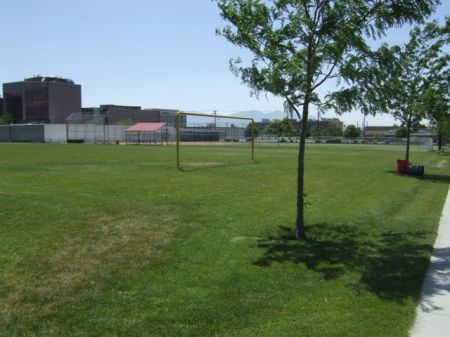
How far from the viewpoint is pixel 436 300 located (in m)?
5.37

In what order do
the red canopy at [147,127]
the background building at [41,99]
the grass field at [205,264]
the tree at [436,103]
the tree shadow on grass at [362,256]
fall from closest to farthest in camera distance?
1. the grass field at [205,264]
2. the tree shadow on grass at [362,256]
3. the tree at [436,103]
4. the red canopy at [147,127]
5. the background building at [41,99]

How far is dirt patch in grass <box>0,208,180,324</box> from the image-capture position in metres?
5.10

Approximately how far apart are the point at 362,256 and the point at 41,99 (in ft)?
530

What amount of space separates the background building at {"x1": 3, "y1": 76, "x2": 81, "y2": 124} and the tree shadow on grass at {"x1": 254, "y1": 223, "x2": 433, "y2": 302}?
155316 millimetres

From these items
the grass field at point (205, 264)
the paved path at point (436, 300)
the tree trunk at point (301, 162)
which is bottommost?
the paved path at point (436, 300)

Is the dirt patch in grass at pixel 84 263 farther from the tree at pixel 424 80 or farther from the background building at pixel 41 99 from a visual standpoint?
the background building at pixel 41 99

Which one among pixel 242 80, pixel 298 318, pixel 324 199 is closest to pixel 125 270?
pixel 298 318

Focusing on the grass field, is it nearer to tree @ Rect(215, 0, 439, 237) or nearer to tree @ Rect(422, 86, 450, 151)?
tree @ Rect(215, 0, 439, 237)

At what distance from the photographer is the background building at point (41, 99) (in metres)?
154

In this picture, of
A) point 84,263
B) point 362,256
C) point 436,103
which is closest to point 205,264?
point 84,263

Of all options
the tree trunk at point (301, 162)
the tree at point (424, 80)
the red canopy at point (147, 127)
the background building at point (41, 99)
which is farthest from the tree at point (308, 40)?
the background building at point (41, 99)

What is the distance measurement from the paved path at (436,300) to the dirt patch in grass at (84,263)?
333 centimetres

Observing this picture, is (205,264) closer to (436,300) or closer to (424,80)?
(436,300)

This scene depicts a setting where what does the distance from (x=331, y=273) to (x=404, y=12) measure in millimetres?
4036
